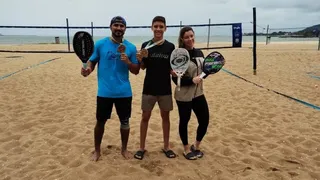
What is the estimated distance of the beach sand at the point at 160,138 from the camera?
9.19ft

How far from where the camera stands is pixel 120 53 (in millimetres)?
2723

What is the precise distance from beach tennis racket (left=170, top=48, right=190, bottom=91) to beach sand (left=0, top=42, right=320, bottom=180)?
1.01 meters

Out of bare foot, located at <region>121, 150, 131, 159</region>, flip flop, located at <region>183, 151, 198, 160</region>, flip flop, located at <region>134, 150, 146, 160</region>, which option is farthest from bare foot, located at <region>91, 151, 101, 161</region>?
flip flop, located at <region>183, 151, 198, 160</region>

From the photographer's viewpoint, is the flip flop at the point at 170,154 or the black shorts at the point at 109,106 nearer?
the black shorts at the point at 109,106

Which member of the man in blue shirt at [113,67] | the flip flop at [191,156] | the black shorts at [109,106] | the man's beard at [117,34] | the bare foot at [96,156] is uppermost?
the man's beard at [117,34]

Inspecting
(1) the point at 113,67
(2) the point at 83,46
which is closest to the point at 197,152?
(1) the point at 113,67

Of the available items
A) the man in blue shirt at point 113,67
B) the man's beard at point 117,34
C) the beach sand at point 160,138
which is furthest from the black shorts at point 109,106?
the man's beard at point 117,34

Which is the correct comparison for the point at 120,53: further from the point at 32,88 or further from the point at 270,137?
the point at 32,88

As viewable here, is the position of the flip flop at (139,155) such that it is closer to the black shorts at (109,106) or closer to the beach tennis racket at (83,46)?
the black shorts at (109,106)

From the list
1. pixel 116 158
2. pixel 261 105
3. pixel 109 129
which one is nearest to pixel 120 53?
pixel 116 158

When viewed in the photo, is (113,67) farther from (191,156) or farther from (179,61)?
(191,156)

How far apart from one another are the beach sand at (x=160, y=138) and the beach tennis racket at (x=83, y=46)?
1.15 metres

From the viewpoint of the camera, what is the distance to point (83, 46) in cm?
279

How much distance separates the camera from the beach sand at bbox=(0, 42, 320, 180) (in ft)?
9.19
